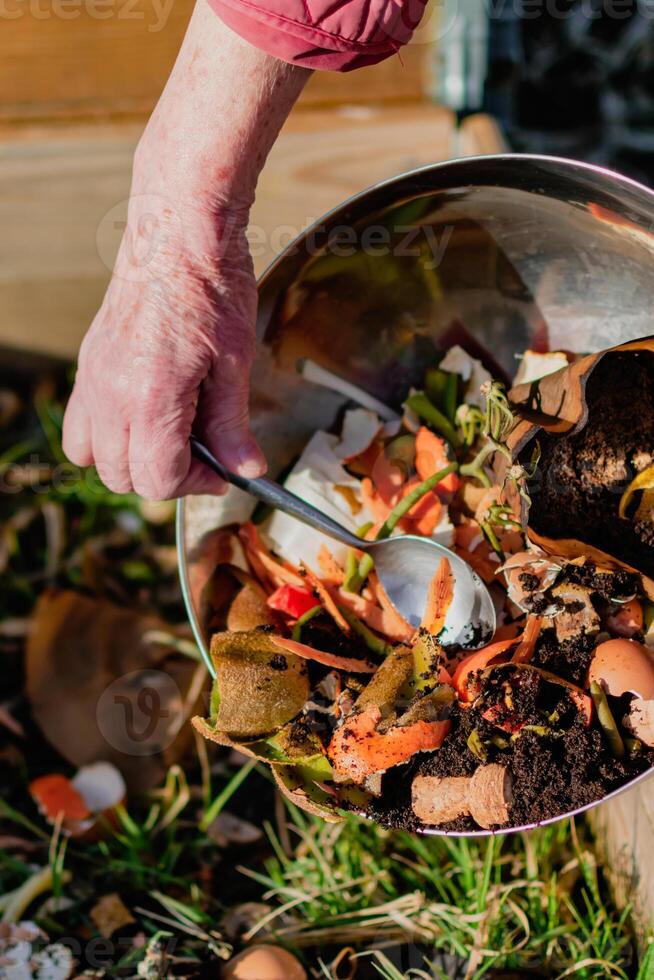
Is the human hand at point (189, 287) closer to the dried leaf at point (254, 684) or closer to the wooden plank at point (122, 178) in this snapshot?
the dried leaf at point (254, 684)

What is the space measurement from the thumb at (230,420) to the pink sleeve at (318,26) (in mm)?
319

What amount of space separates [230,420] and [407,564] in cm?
27

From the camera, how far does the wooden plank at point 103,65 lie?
178cm

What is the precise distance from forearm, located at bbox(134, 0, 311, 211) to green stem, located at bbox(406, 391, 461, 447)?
356 millimetres

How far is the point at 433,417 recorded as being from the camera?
1161 millimetres

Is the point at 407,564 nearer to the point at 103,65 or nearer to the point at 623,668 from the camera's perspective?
the point at 623,668

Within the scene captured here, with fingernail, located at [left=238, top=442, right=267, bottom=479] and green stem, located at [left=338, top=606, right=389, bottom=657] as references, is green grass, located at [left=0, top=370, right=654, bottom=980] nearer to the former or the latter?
green stem, located at [left=338, top=606, right=389, bottom=657]

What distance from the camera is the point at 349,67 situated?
35.1 inches

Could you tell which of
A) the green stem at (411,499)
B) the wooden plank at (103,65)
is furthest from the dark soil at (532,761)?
the wooden plank at (103,65)

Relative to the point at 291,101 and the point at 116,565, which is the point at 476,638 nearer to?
the point at 291,101

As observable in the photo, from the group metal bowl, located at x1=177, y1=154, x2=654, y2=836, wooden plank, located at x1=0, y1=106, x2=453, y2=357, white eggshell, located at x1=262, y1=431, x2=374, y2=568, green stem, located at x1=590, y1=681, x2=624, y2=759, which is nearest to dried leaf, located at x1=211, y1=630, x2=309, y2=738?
metal bowl, located at x1=177, y1=154, x2=654, y2=836

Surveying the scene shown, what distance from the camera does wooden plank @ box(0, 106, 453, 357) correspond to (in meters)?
1.84

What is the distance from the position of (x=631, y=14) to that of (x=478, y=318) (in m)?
1.42

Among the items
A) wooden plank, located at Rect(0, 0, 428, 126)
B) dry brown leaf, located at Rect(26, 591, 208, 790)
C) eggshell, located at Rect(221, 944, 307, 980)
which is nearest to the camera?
eggshell, located at Rect(221, 944, 307, 980)
